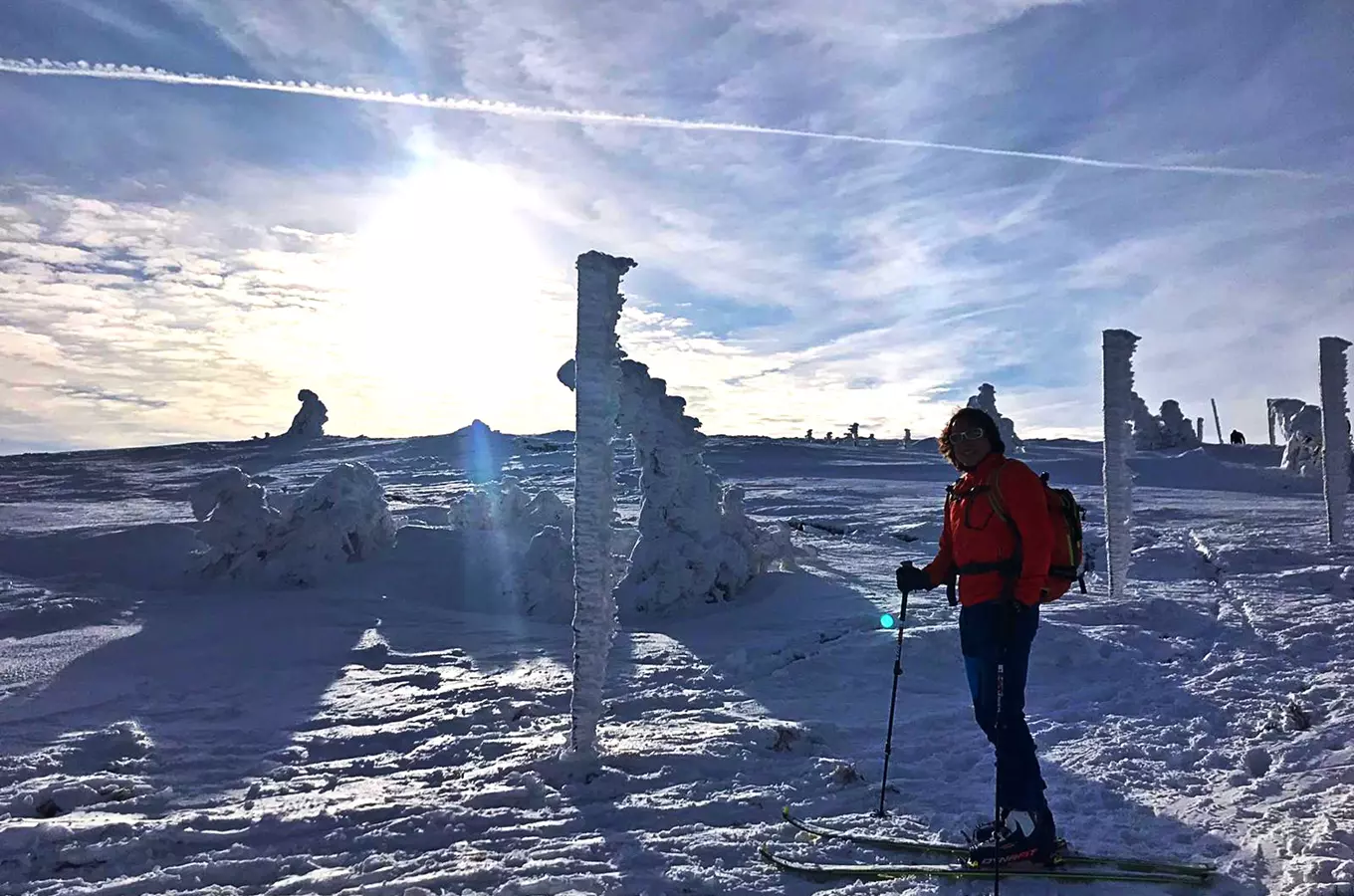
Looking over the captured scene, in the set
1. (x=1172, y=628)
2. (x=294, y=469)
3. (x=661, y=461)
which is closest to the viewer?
(x=1172, y=628)

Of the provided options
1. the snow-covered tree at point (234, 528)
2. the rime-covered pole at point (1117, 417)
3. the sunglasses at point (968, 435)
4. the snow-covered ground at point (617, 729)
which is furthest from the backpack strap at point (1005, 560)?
the snow-covered tree at point (234, 528)

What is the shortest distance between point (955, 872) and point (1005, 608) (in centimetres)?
133

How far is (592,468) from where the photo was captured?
654cm

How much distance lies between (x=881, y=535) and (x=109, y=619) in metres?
14.2

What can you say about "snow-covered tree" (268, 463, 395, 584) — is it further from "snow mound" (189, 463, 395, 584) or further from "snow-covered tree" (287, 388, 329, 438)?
"snow-covered tree" (287, 388, 329, 438)

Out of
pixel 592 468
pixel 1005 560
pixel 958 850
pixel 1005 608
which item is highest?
pixel 592 468

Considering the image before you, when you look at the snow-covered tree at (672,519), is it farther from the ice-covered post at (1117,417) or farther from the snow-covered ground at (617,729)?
the ice-covered post at (1117,417)

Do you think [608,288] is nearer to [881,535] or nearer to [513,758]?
[513,758]

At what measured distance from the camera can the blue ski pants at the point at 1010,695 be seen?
449 cm

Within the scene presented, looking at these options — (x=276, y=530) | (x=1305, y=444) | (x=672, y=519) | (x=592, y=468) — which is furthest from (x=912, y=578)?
(x=1305, y=444)

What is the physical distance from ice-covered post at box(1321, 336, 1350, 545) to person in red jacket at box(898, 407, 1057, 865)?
518 inches

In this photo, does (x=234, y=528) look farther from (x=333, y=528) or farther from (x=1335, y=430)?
(x=1335, y=430)

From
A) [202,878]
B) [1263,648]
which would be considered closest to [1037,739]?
[1263,648]

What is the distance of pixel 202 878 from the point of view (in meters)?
4.81
